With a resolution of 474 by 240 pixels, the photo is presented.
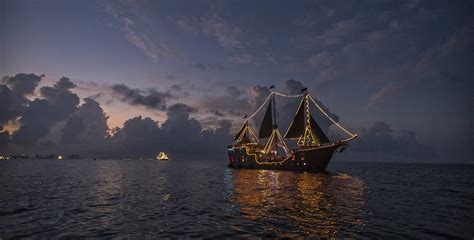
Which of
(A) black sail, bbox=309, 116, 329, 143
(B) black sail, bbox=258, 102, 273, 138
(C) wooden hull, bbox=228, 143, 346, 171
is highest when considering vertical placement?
(B) black sail, bbox=258, 102, 273, 138

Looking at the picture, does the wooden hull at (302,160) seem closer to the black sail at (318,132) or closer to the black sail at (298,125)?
the black sail at (318,132)

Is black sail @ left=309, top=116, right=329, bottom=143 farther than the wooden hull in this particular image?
Yes

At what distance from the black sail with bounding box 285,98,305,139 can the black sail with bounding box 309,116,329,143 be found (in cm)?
505

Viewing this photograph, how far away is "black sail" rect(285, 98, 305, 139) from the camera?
89.1 metres

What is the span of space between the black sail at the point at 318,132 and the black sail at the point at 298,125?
16.6ft

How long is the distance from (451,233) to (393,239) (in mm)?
4690

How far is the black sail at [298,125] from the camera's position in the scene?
89.1m

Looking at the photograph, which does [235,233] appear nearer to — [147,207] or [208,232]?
[208,232]

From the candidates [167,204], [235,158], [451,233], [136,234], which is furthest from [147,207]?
[235,158]

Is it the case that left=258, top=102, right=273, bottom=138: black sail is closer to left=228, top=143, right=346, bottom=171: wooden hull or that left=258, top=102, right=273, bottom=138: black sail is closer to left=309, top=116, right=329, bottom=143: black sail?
left=228, top=143, right=346, bottom=171: wooden hull

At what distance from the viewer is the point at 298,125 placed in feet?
294

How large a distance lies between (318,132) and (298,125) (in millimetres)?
8986

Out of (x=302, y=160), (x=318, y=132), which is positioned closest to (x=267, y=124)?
(x=318, y=132)

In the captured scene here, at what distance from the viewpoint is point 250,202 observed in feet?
92.8
